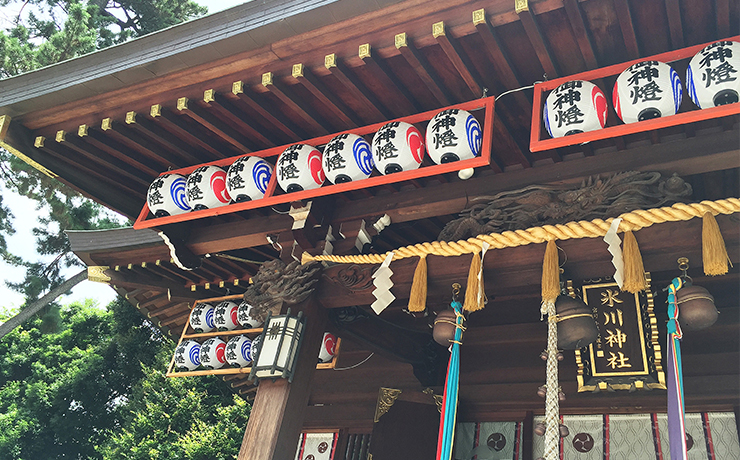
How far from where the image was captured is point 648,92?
3523 mm

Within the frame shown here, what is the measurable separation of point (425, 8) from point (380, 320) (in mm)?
3292

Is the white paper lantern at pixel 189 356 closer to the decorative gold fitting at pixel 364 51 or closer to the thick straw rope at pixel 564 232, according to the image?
the thick straw rope at pixel 564 232

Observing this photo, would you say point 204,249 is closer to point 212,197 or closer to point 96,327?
point 212,197

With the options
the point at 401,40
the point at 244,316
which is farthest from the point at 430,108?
the point at 244,316

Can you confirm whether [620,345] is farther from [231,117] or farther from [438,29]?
[231,117]

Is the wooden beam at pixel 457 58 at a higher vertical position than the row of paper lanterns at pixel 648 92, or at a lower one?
higher

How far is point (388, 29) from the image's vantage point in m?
3.87

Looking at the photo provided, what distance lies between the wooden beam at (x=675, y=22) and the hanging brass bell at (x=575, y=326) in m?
1.97

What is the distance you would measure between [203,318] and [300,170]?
130 inches

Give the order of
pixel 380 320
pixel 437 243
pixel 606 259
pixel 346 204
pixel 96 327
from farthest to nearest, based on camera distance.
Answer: pixel 96 327 < pixel 380 320 < pixel 346 204 < pixel 437 243 < pixel 606 259

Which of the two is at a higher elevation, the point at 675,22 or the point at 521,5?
the point at 675,22

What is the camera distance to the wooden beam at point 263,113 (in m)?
4.43

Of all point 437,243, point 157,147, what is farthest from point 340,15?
point 157,147

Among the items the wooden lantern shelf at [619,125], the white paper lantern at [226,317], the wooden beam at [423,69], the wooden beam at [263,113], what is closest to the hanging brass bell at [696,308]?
the wooden lantern shelf at [619,125]
